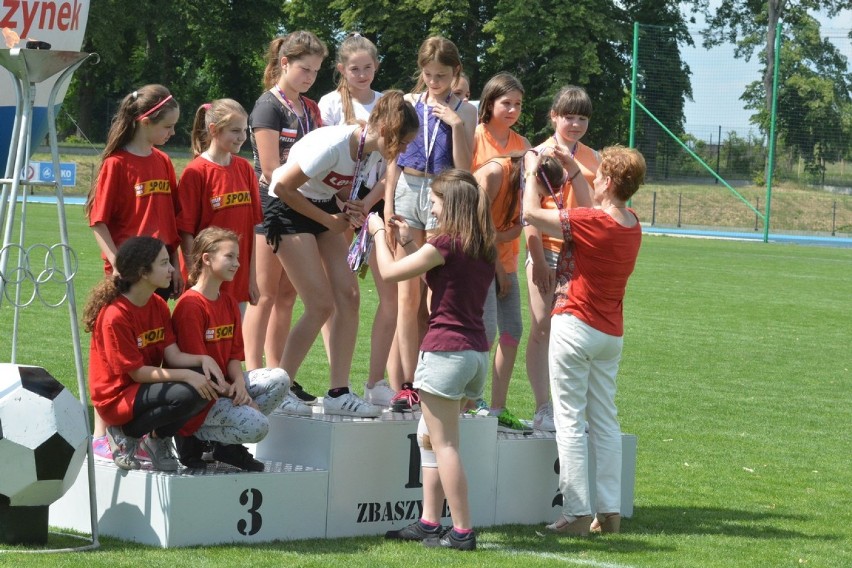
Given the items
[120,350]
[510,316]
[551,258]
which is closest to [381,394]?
[510,316]

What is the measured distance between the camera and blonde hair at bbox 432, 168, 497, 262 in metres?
5.25

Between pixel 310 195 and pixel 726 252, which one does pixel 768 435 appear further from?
pixel 726 252

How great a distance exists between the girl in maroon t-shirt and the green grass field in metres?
0.27

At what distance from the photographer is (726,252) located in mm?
29953

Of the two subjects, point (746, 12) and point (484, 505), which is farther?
point (746, 12)

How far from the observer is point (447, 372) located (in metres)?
5.21

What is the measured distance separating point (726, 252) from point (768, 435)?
21770mm

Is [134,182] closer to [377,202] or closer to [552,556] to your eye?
[377,202]

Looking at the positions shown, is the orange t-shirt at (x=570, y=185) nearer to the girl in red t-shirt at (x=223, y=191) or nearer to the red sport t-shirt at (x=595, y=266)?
the red sport t-shirt at (x=595, y=266)

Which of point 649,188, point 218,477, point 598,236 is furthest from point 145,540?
point 649,188

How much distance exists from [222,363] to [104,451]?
0.69 metres

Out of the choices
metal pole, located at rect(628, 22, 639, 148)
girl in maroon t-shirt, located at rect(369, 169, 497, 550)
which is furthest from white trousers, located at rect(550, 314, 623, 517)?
metal pole, located at rect(628, 22, 639, 148)

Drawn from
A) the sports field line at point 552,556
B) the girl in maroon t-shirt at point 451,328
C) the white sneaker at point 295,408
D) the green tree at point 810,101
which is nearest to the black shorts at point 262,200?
the white sneaker at point 295,408

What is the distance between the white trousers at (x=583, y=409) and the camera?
5727 mm
